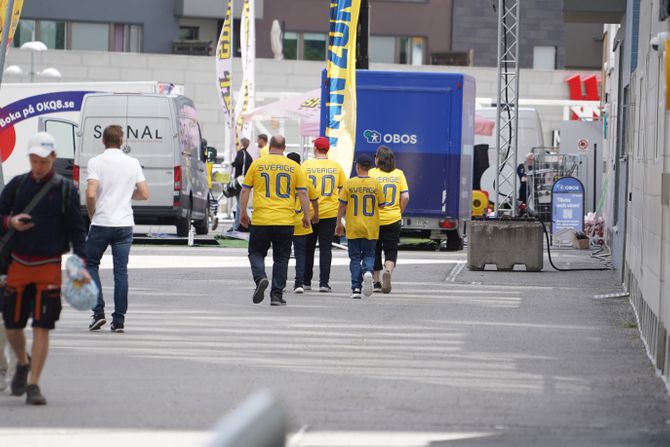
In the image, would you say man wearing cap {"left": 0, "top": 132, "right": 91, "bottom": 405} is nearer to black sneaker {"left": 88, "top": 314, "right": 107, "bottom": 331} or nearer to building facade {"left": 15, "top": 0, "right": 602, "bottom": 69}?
black sneaker {"left": 88, "top": 314, "right": 107, "bottom": 331}

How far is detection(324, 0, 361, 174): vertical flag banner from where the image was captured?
23.1m

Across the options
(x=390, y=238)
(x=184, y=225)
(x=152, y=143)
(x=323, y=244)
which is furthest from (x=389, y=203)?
(x=184, y=225)

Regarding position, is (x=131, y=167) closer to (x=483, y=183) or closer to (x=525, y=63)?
(x=483, y=183)

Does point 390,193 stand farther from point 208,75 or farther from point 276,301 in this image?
point 208,75

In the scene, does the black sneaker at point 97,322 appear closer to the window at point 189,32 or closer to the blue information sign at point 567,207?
the blue information sign at point 567,207

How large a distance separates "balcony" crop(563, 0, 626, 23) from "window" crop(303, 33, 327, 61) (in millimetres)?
35435

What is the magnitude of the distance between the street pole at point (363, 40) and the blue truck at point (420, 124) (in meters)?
3.15

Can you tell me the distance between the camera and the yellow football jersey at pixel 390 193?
59.4 ft

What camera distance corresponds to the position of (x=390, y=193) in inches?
714

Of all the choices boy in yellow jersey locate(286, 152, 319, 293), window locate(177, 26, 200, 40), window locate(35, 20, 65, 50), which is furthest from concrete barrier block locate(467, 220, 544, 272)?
window locate(177, 26, 200, 40)

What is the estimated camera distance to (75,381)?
10.3 metres

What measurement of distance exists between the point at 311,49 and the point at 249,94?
935 inches

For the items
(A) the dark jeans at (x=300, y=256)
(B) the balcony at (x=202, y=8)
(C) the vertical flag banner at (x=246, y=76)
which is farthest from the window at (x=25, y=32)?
(A) the dark jeans at (x=300, y=256)

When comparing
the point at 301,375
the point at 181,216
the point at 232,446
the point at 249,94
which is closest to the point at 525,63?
the point at 249,94
